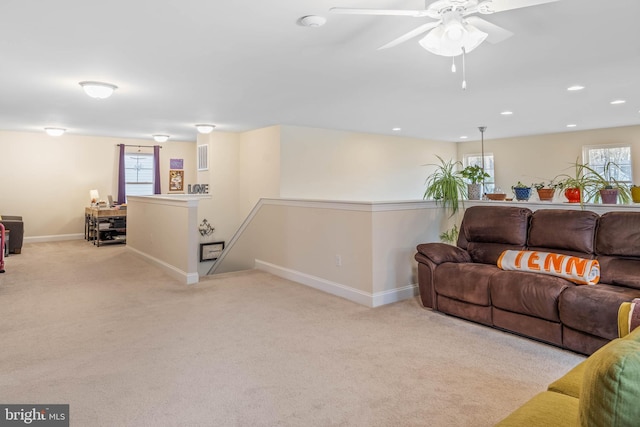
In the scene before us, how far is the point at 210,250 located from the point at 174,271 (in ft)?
6.87

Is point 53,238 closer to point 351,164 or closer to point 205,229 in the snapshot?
point 205,229

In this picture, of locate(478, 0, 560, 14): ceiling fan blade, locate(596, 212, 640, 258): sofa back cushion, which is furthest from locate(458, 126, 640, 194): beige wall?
locate(478, 0, 560, 14): ceiling fan blade

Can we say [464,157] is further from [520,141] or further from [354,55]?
[354,55]

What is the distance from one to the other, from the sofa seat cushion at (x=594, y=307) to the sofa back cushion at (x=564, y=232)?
0.50 meters

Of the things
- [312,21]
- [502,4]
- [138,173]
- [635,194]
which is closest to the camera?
[502,4]

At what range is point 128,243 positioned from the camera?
292 inches

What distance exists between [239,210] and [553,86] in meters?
5.41

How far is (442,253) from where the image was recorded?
12.7 ft

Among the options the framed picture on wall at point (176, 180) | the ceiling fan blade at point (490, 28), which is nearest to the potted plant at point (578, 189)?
the ceiling fan blade at point (490, 28)

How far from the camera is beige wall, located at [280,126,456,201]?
657 cm

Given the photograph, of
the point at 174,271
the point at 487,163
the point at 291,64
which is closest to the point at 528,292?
the point at 291,64

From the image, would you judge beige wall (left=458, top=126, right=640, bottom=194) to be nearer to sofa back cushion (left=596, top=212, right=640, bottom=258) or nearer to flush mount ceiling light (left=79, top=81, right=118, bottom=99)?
sofa back cushion (left=596, top=212, right=640, bottom=258)

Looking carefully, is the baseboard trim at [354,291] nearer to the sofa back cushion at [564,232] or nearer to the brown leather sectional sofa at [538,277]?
the brown leather sectional sofa at [538,277]

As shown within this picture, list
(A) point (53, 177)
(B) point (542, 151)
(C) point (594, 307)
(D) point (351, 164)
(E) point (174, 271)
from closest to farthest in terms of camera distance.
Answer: (C) point (594, 307), (E) point (174, 271), (D) point (351, 164), (B) point (542, 151), (A) point (53, 177)
